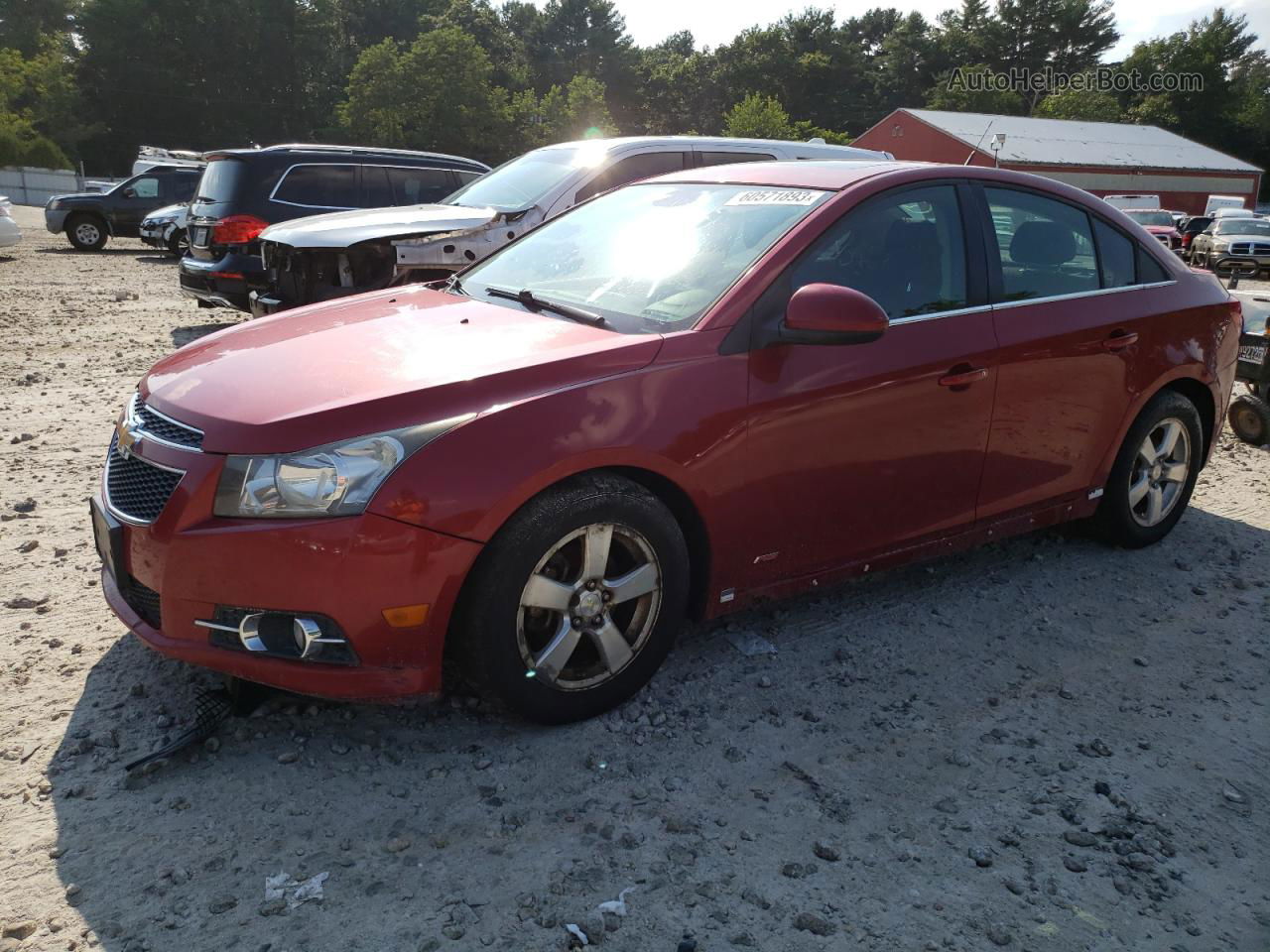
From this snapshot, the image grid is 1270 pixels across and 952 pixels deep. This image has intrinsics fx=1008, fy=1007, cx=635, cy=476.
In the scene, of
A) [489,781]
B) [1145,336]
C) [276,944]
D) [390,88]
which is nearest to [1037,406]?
[1145,336]

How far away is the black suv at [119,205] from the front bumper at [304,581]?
2027 cm

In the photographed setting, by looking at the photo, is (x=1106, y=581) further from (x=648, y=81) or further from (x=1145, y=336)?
(x=648, y=81)

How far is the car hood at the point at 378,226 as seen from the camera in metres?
7.81

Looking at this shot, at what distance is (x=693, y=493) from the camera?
320cm

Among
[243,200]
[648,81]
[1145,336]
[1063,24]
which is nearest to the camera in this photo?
[1145,336]

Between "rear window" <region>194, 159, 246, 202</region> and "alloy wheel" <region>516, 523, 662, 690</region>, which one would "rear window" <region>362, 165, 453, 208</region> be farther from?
"alloy wheel" <region>516, 523, 662, 690</region>

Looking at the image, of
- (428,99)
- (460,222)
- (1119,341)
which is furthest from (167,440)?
(428,99)

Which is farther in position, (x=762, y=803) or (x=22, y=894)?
(x=762, y=803)

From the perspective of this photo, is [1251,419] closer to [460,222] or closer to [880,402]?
[880,402]

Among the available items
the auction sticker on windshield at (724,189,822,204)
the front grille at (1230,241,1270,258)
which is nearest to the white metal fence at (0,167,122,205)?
the front grille at (1230,241,1270,258)

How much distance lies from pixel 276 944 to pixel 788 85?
86.0 metres

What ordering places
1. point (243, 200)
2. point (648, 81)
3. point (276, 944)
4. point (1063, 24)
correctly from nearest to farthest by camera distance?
point (276, 944), point (243, 200), point (1063, 24), point (648, 81)

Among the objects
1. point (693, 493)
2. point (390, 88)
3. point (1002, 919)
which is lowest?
point (1002, 919)

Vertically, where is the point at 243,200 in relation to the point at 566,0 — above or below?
below
